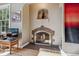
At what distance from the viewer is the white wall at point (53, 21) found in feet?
5.40

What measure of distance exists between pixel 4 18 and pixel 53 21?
62cm

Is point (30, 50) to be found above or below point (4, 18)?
below

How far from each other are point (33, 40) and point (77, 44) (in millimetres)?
556

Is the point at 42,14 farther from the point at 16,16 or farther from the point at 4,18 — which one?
the point at 4,18

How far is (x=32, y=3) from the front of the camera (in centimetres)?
166

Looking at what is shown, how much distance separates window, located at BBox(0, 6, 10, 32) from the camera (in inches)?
64.6

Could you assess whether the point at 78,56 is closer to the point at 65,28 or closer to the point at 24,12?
the point at 65,28

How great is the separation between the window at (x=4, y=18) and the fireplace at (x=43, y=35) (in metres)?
0.35

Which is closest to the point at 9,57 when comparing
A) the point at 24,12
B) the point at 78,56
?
the point at 24,12

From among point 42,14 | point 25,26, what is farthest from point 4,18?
point 42,14

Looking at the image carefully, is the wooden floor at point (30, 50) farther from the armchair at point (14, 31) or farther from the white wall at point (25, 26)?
the armchair at point (14, 31)

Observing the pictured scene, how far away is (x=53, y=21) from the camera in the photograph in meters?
1.66

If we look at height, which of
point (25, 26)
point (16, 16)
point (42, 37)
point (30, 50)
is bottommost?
point (30, 50)

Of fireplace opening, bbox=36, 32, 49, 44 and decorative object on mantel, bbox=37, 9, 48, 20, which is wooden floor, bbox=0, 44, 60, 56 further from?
decorative object on mantel, bbox=37, 9, 48, 20
